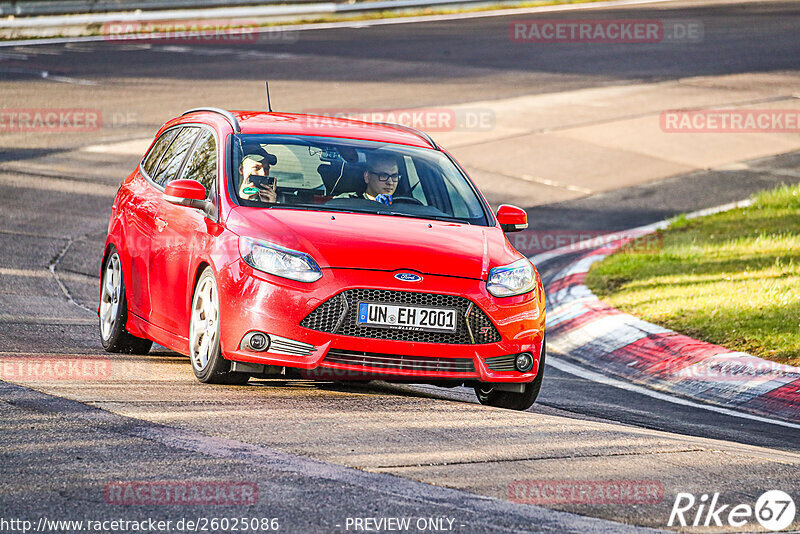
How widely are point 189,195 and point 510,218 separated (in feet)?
6.96

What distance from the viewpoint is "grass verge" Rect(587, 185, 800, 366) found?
34.4 feet

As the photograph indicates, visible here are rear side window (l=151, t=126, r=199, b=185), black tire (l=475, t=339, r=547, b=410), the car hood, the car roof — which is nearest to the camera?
the car hood

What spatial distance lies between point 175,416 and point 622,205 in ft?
39.1

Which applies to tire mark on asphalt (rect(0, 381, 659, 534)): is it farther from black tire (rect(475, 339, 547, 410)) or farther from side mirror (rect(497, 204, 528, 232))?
side mirror (rect(497, 204, 528, 232))

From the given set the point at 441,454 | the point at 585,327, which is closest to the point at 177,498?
the point at 441,454

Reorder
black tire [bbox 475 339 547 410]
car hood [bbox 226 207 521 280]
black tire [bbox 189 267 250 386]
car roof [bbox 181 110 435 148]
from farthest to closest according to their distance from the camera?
car roof [bbox 181 110 435 148] → black tire [bbox 475 339 547 410] → black tire [bbox 189 267 250 386] → car hood [bbox 226 207 521 280]

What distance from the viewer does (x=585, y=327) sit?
11.5m

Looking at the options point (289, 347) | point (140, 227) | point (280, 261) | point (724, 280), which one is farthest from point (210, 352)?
point (724, 280)

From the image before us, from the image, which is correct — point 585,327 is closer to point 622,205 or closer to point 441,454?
point 441,454

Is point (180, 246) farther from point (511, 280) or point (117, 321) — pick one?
point (511, 280)

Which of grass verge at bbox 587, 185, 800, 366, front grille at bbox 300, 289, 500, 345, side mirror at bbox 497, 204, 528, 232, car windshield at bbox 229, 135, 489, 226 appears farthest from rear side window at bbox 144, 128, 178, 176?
grass verge at bbox 587, 185, 800, 366

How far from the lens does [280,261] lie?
730cm

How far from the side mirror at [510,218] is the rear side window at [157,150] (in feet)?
8.43

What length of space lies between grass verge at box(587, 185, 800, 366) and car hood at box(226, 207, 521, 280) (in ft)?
10.6
